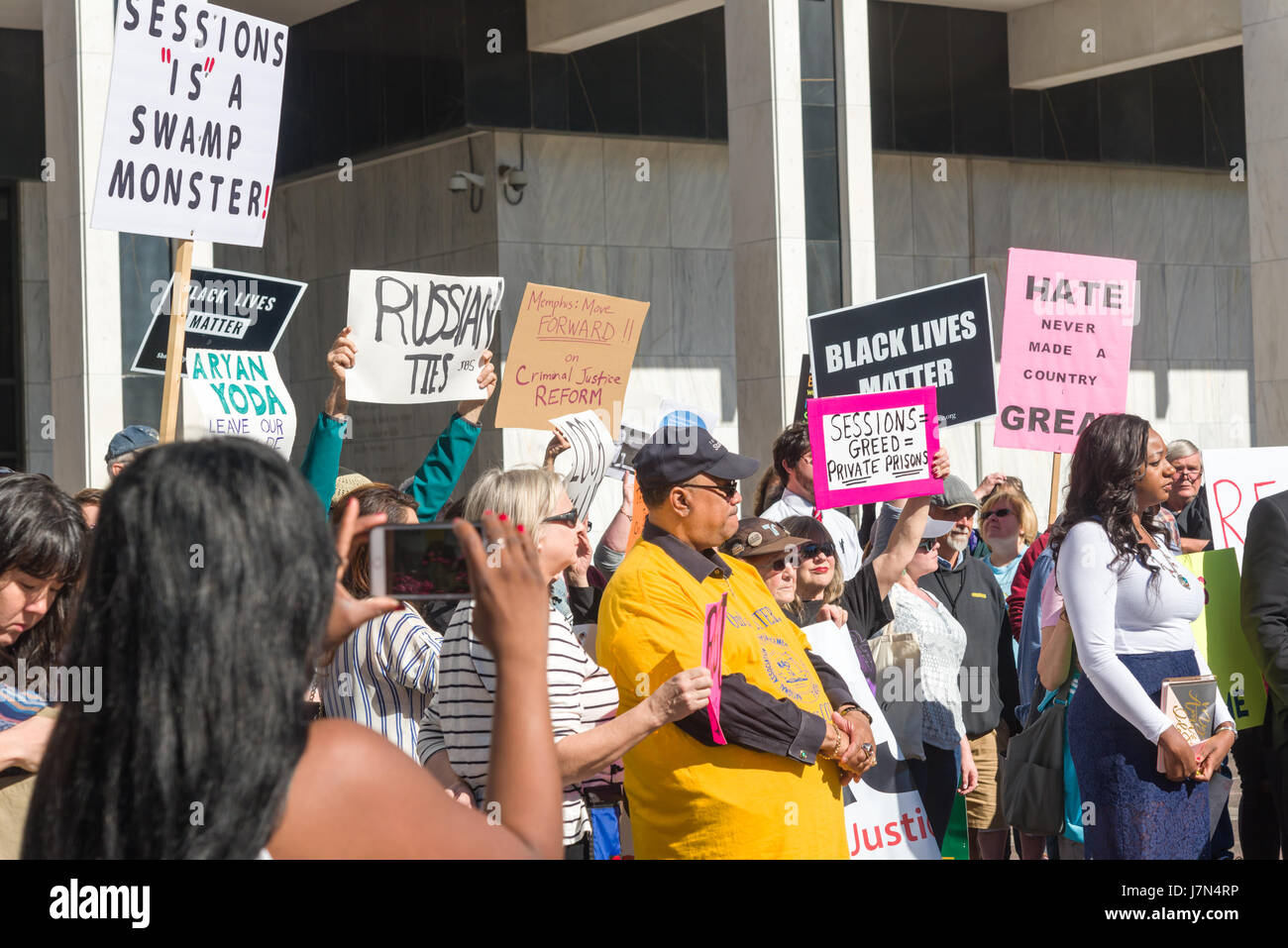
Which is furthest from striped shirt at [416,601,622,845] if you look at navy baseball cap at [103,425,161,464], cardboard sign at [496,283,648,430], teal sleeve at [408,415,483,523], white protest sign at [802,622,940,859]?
cardboard sign at [496,283,648,430]

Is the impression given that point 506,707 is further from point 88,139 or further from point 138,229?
point 88,139

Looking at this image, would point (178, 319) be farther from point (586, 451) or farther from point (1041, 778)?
point (1041, 778)

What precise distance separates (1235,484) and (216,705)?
217 inches

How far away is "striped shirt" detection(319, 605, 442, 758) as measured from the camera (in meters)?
4.30

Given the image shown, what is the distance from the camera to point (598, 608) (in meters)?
5.32

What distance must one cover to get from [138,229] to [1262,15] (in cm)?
812

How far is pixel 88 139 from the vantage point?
401 inches

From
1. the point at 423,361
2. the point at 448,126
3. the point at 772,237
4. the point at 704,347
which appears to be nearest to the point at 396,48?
the point at 448,126

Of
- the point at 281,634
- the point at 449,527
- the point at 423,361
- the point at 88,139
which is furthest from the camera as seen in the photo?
the point at 88,139

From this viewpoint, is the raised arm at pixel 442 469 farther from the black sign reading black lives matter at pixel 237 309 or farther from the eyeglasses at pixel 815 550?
the black sign reading black lives matter at pixel 237 309

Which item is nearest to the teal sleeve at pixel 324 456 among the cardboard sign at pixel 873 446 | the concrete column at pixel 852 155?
the cardboard sign at pixel 873 446

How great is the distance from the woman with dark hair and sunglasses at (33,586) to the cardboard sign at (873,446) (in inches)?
124

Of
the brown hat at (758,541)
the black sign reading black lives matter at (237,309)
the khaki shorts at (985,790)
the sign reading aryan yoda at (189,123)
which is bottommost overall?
the khaki shorts at (985,790)

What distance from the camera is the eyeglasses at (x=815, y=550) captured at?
568cm
